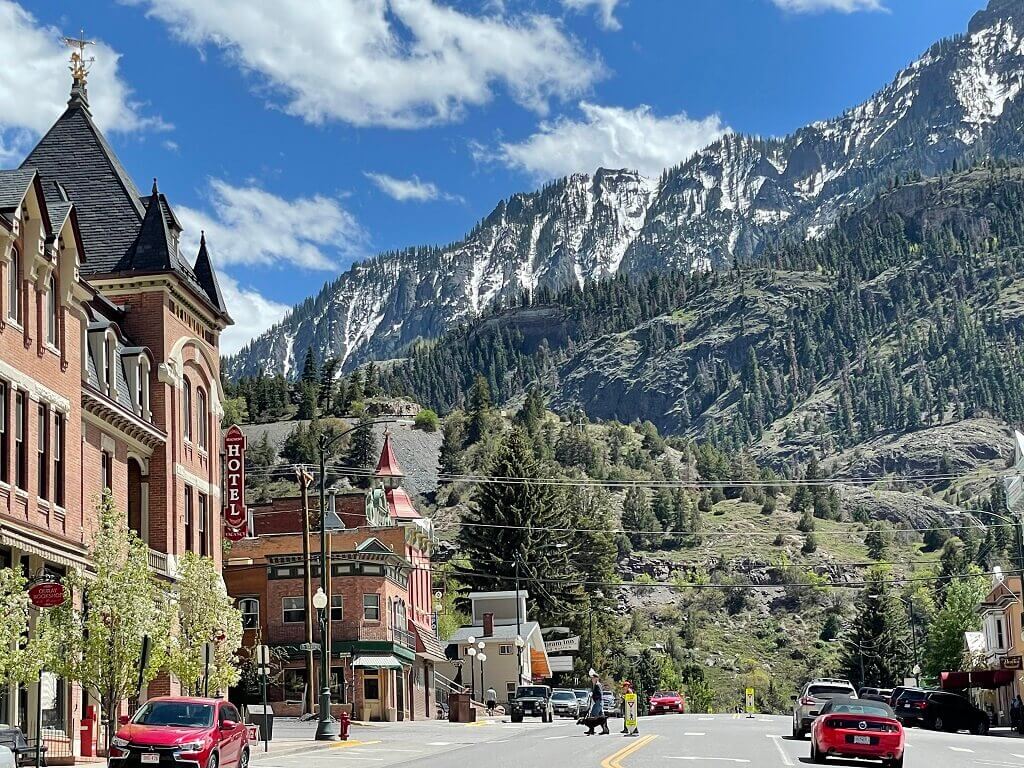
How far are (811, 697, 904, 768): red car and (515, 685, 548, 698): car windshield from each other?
44432 mm

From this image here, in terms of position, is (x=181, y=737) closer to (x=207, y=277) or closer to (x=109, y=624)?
(x=109, y=624)

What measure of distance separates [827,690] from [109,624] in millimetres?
23614

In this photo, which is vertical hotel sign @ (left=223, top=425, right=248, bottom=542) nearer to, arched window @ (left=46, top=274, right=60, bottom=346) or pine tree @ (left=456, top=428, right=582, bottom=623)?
arched window @ (left=46, top=274, right=60, bottom=346)

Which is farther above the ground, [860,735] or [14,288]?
[14,288]

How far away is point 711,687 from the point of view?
6983 inches

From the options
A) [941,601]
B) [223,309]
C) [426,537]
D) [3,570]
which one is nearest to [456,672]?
[426,537]

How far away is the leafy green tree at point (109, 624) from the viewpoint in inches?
1342

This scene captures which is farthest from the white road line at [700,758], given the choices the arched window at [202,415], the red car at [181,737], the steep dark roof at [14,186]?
the arched window at [202,415]

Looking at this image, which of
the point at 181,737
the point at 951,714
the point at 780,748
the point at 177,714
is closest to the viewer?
the point at 181,737

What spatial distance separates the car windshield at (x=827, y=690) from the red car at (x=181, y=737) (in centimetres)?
2253

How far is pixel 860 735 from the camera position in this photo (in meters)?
30.9

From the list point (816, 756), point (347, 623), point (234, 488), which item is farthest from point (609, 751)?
point (347, 623)

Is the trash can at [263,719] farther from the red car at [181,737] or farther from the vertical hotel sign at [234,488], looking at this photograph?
the red car at [181,737]

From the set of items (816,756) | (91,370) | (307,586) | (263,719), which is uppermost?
(91,370)
